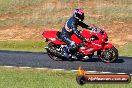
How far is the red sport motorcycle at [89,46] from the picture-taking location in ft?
65.9

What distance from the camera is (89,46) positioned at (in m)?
20.4

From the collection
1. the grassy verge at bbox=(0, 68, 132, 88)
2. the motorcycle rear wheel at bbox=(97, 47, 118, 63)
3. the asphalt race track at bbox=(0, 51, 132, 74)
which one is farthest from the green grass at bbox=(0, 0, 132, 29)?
the grassy verge at bbox=(0, 68, 132, 88)

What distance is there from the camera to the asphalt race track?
1875 centimetres

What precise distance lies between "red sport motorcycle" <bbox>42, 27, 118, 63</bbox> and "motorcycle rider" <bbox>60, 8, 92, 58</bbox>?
20cm

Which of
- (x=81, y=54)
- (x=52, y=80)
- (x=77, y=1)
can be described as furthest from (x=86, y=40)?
(x=77, y=1)

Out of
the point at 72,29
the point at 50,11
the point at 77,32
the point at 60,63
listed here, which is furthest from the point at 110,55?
the point at 50,11

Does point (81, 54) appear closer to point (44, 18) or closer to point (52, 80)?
point (52, 80)

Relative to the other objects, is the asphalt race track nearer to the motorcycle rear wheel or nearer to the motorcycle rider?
the motorcycle rear wheel

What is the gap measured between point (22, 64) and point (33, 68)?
4.13 ft

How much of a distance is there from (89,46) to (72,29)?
1.17 m

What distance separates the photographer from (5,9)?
1874 inches

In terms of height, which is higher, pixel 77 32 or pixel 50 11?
pixel 77 32

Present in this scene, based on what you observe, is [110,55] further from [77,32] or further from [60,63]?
[60,63]

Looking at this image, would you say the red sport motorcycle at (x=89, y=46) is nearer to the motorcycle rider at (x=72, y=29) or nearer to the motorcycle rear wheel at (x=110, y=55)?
the motorcycle rear wheel at (x=110, y=55)
